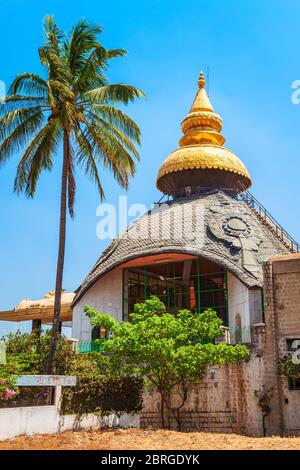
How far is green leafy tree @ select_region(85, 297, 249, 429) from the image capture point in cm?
1777

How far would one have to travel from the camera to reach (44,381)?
1458 centimetres

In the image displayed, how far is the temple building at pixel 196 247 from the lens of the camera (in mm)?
24109

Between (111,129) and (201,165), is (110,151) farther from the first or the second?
(201,165)

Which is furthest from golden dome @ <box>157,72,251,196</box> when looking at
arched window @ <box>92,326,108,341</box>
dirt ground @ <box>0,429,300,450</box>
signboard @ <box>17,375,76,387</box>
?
dirt ground @ <box>0,429,300,450</box>

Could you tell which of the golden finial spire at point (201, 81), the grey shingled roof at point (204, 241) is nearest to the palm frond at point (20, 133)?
the grey shingled roof at point (204, 241)

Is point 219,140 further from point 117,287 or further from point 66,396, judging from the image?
point 66,396

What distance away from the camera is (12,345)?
61.9 feet

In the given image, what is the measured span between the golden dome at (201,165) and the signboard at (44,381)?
17371 millimetres

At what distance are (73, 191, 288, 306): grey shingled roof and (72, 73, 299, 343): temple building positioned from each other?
4 cm

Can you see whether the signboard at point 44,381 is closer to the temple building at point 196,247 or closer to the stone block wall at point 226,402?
the stone block wall at point 226,402

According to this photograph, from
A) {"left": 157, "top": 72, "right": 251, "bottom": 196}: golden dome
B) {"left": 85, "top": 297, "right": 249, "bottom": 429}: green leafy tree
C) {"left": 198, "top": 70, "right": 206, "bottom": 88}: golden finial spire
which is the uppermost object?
{"left": 198, "top": 70, "right": 206, "bottom": 88}: golden finial spire

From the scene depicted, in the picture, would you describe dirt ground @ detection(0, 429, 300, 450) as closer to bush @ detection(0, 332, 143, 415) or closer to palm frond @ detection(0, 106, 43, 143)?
bush @ detection(0, 332, 143, 415)

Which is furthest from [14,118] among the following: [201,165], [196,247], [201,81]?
[201,81]

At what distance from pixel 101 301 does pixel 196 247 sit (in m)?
5.60
